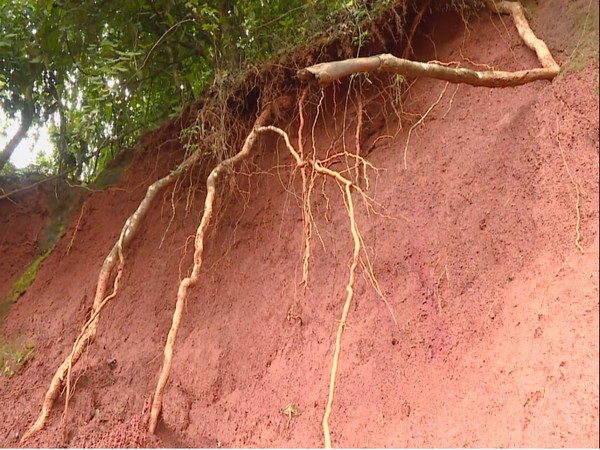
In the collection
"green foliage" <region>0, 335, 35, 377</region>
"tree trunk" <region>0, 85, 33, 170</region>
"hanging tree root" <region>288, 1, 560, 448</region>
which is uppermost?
"tree trunk" <region>0, 85, 33, 170</region>

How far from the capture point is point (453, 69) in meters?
2.68

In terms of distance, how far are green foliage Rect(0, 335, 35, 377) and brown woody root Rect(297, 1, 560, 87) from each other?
3065mm

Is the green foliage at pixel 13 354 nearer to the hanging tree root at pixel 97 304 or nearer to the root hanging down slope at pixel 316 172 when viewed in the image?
the hanging tree root at pixel 97 304

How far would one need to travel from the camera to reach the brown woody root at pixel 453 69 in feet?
7.34

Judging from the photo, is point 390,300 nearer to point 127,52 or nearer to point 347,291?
point 347,291

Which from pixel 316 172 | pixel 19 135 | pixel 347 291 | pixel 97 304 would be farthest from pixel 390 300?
pixel 19 135

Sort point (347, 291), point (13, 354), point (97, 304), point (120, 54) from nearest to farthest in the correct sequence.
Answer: point (347, 291) < point (97, 304) < point (13, 354) < point (120, 54)

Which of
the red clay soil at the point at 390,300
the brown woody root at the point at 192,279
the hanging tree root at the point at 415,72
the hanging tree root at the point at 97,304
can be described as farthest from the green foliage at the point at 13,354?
the hanging tree root at the point at 415,72

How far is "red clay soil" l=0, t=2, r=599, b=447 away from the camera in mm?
2441

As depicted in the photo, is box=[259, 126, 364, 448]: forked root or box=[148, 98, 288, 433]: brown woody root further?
box=[148, 98, 288, 433]: brown woody root

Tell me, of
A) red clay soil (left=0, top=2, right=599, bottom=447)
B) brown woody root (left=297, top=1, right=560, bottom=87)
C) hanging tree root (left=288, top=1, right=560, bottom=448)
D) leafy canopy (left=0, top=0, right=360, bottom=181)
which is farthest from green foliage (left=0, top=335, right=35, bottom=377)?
brown woody root (left=297, top=1, right=560, bottom=87)

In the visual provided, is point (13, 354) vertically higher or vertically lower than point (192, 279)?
lower

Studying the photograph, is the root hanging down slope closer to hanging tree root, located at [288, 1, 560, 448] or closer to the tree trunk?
hanging tree root, located at [288, 1, 560, 448]

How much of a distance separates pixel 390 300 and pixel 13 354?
9.18ft
